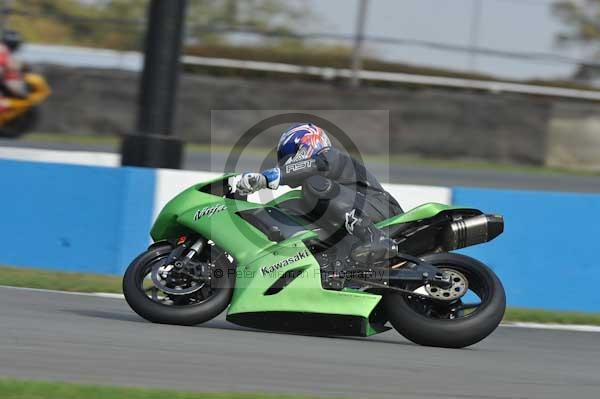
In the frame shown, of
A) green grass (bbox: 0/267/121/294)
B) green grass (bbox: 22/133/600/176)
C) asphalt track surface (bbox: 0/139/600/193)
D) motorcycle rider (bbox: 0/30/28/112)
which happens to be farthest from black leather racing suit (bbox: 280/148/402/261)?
motorcycle rider (bbox: 0/30/28/112)

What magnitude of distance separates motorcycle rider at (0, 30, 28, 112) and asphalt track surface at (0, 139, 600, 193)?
107 centimetres

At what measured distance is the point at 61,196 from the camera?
10008mm

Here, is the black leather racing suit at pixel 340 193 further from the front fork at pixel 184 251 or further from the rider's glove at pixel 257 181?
the front fork at pixel 184 251

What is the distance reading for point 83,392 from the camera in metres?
4.82

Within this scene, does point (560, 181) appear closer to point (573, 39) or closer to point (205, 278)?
point (573, 39)

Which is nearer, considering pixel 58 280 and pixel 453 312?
pixel 453 312

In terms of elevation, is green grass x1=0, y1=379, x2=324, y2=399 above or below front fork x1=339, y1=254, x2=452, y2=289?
below

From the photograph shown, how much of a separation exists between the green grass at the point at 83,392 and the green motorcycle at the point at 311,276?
5.73ft

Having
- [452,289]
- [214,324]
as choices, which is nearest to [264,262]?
[214,324]

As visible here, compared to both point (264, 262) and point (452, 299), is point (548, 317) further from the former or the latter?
point (264, 262)

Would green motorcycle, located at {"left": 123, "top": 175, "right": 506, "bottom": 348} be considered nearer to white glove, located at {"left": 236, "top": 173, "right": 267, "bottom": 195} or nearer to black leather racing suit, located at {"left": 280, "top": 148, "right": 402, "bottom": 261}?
black leather racing suit, located at {"left": 280, "top": 148, "right": 402, "bottom": 261}

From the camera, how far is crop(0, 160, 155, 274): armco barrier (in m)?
9.84

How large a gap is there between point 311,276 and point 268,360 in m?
0.97

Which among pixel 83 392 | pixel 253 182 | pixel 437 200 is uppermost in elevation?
pixel 253 182
